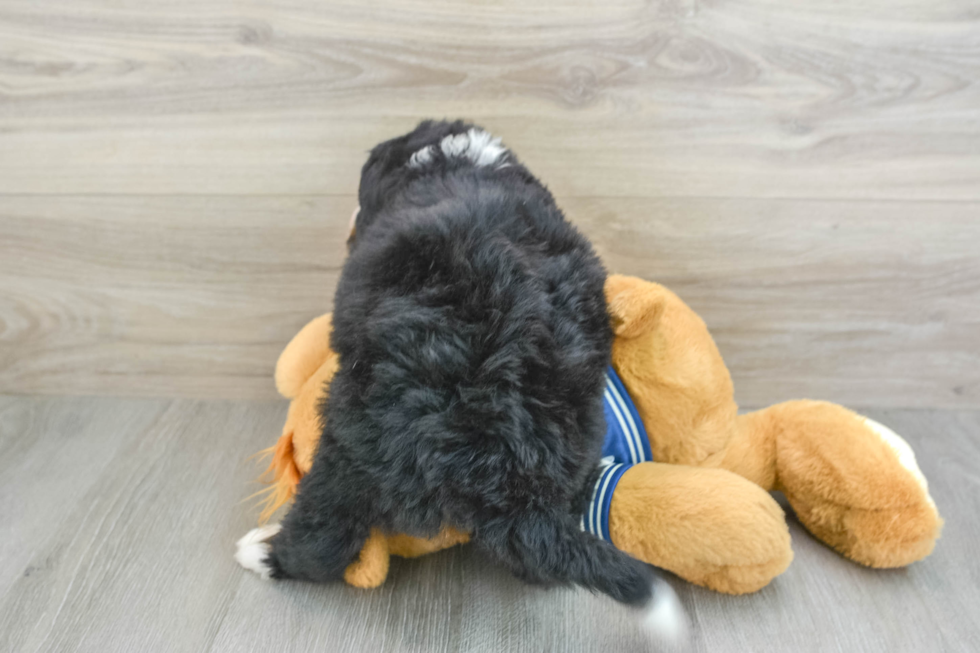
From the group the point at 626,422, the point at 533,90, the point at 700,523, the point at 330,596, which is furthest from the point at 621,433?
the point at 533,90

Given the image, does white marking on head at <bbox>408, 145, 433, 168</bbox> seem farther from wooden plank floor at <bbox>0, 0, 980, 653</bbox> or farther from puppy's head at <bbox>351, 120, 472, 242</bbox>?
wooden plank floor at <bbox>0, 0, 980, 653</bbox>

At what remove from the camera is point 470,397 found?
17.3 inches

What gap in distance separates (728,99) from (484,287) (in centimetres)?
50

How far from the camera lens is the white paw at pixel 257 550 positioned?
606 millimetres

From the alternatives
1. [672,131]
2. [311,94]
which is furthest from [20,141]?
[672,131]

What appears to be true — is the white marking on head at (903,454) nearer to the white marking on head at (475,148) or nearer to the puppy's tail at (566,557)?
the puppy's tail at (566,557)

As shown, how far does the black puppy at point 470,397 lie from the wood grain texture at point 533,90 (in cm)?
30

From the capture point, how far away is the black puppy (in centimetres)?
44

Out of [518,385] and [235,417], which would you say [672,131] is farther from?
[235,417]

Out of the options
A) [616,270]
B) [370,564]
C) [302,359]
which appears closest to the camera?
[370,564]

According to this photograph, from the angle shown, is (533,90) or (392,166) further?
(533,90)

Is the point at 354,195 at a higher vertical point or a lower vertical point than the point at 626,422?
higher

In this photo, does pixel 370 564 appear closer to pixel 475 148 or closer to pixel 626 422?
pixel 626 422

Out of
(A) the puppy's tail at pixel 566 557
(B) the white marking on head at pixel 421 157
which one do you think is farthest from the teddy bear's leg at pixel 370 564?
(B) the white marking on head at pixel 421 157
